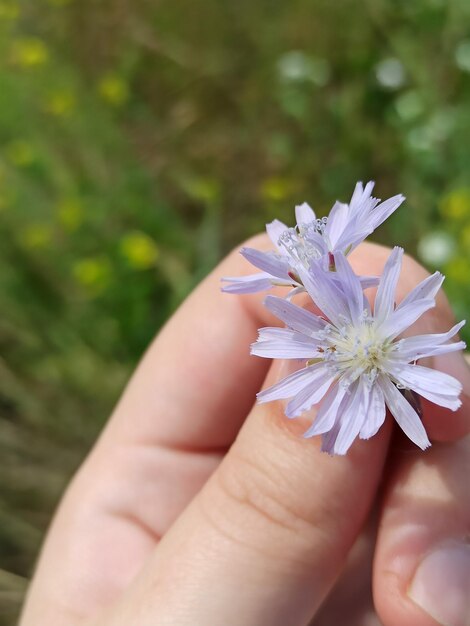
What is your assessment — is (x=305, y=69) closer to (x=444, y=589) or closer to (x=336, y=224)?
(x=336, y=224)

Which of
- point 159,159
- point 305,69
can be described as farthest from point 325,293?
point 159,159

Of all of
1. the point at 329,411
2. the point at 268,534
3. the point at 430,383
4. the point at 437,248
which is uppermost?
the point at 437,248

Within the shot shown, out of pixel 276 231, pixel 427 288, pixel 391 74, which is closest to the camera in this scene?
pixel 427 288

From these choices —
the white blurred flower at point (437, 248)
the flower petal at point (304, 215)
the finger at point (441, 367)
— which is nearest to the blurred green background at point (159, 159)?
the white blurred flower at point (437, 248)

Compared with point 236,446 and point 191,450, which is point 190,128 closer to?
point 191,450

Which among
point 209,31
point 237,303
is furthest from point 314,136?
point 237,303

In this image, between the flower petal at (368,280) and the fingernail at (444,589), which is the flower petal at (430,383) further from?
the fingernail at (444,589)

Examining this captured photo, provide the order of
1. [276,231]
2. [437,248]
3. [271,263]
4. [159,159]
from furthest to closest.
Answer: [159,159] → [437,248] → [276,231] → [271,263]

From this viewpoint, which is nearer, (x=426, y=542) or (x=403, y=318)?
(x=403, y=318)
